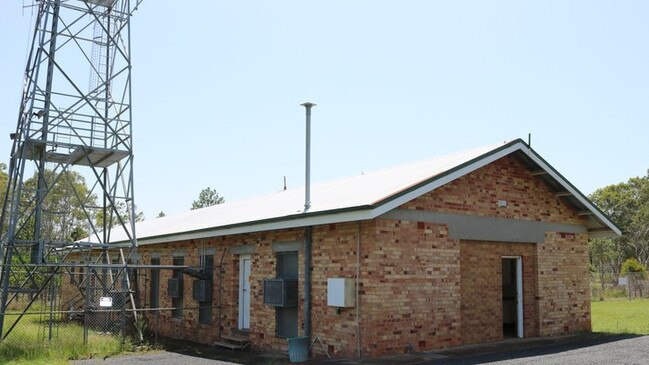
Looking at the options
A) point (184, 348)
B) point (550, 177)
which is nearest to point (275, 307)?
point (184, 348)

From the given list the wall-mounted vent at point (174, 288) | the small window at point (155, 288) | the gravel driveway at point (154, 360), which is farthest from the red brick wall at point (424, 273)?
the small window at point (155, 288)

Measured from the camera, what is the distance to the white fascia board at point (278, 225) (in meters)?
11.9

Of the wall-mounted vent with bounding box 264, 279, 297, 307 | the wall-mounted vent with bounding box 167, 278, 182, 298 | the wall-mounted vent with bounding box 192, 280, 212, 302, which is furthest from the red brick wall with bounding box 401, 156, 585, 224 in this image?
the wall-mounted vent with bounding box 167, 278, 182, 298

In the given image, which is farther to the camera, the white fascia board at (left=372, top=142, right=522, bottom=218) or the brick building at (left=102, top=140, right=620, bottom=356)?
the brick building at (left=102, top=140, right=620, bottom=356)

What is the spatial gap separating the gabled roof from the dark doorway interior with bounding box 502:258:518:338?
222cm

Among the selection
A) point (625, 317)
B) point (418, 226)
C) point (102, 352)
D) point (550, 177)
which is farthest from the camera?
point (625, 317)

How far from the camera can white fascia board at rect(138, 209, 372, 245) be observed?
1191 centimetres

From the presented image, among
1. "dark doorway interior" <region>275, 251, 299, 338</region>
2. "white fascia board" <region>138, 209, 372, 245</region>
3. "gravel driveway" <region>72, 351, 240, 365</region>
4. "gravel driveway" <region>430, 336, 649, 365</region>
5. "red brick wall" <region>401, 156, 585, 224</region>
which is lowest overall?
"gravel driveway" <region>72, 351, 240, 365</region>

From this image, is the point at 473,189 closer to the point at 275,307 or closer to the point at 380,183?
the point at 380,183

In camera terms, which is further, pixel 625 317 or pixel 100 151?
pixel 625 317

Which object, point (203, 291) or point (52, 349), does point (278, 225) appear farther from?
point (52, 349)

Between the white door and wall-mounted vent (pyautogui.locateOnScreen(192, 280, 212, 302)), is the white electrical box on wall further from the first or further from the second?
wall-mounted vent (pyautogui.locateOnScreen(192, 280, 212, 302))

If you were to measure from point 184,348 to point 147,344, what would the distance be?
92 cm

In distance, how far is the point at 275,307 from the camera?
1457cm
